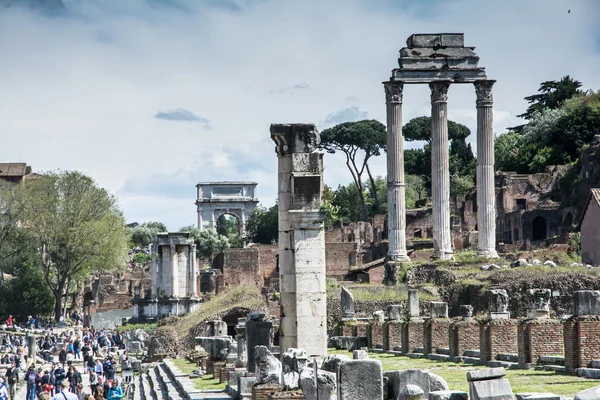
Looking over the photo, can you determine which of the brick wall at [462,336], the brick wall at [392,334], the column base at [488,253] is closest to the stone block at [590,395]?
the brick wall at [462,336]

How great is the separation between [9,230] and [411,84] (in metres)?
29.5

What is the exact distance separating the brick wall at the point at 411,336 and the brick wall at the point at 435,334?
1.56 meters

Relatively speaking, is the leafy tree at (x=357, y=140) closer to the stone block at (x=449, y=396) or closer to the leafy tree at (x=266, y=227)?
the leafy tree at (x=266, y=227)

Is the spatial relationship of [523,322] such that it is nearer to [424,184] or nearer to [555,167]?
[555,167]

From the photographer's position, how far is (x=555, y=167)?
2977 inches

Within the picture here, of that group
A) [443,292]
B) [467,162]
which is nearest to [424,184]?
[467,162]

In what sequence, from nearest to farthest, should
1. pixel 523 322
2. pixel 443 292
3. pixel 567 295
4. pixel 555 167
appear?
pixel 523 322 → pixel 567 295 → pixel 443 292 → pixel 555 167

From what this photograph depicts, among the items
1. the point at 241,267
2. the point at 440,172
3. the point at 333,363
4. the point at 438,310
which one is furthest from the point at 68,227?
the point at 333,363

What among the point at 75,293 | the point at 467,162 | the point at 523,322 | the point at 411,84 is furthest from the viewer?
the point at 467,162

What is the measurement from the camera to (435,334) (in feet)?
101

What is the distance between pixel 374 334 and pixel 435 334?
251 inches

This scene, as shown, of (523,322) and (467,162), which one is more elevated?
(467,162)

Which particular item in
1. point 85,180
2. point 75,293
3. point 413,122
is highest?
point 413,122

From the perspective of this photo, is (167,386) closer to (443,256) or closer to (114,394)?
(114,394)
